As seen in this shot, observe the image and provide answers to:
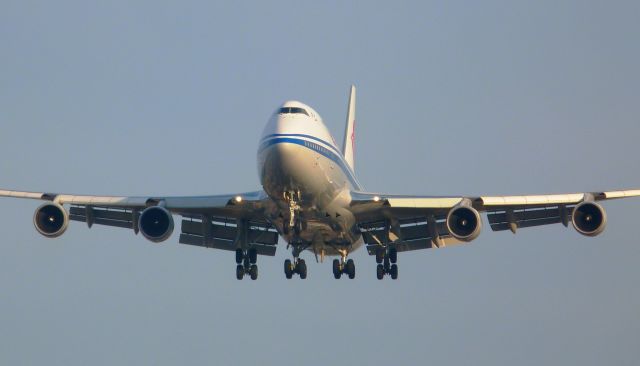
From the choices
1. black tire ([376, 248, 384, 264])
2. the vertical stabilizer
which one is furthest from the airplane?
the vertical stabilizer

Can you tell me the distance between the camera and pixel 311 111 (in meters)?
43.0

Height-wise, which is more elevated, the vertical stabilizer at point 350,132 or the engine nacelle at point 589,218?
the vertical stabilizer at point 350,132

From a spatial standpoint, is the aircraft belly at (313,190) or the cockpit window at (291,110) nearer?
the aircraft belly at (313,190)

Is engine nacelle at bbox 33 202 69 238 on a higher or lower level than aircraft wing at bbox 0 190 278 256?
lower

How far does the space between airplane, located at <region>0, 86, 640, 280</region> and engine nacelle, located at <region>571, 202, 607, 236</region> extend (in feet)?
0.11

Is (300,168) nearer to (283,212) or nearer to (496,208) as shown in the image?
(283,212)

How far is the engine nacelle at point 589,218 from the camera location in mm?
43281

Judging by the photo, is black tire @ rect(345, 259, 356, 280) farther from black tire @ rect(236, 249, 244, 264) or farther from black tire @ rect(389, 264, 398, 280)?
black tire @ rect(236, 249, 244, 264)

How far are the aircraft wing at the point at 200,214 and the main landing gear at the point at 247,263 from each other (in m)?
0.28

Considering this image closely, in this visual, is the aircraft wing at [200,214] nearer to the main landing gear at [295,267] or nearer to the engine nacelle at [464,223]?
the main landing gear at [295,267]

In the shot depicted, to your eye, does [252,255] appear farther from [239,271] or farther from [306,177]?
[306,177]

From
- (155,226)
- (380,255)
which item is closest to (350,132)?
(380,255)

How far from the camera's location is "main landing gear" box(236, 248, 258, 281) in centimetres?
4775

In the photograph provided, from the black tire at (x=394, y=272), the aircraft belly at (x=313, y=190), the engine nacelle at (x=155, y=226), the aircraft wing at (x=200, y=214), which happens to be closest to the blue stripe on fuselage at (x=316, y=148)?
the aircraft belly at (x=313, y=190)
